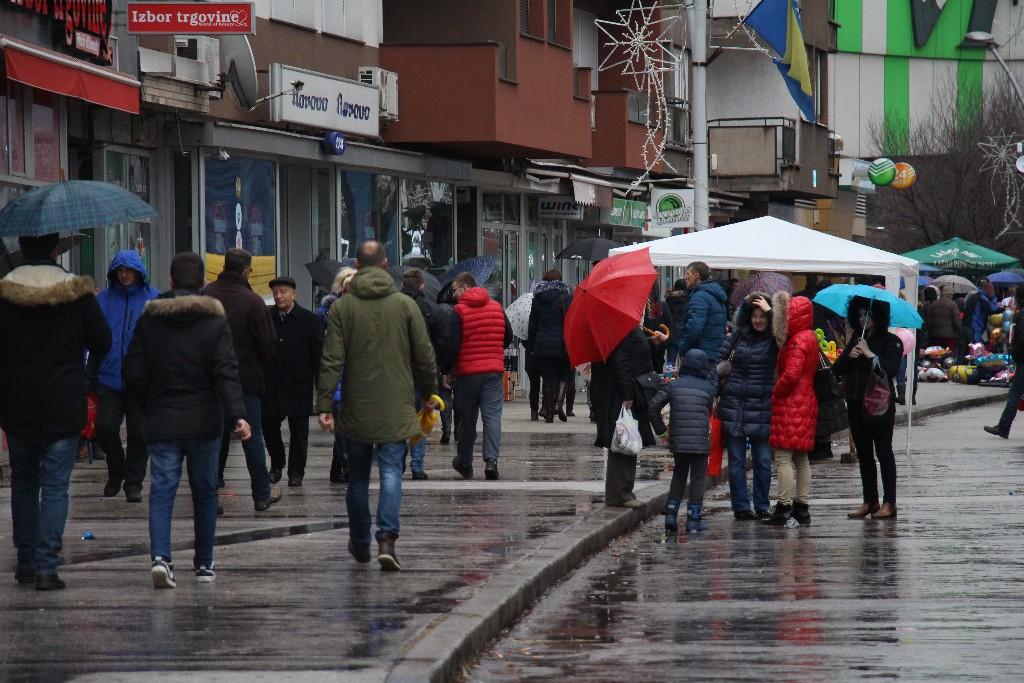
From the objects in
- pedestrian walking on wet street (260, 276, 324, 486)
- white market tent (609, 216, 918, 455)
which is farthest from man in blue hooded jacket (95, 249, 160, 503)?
white market tent (609, 216, 918, 455)

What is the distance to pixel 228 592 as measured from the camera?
10109mm

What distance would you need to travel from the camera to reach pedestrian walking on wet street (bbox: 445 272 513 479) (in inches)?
667

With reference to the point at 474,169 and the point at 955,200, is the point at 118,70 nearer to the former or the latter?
the point at 474,169

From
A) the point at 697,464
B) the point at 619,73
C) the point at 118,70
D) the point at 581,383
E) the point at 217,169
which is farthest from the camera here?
the point at 619,73

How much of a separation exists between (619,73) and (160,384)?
28.0 m

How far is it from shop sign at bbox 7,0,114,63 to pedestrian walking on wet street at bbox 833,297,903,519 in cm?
762

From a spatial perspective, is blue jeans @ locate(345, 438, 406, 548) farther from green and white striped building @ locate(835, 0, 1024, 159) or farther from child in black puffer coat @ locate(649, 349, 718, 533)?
green and white striped building @ locate(835, 0, 1024, 159)

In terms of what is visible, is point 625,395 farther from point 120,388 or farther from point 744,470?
point 120,388

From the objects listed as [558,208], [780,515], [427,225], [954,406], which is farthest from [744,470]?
[558,208]

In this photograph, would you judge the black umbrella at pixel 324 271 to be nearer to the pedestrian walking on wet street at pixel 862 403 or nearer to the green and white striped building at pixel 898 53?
the pedestrian walking on wet street at pixel 862 403

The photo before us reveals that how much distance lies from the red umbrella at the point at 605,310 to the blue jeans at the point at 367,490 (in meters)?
3.82

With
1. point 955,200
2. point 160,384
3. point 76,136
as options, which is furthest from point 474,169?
point 955,200

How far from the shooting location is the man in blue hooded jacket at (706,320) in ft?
61.4

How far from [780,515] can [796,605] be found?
4.29 m
